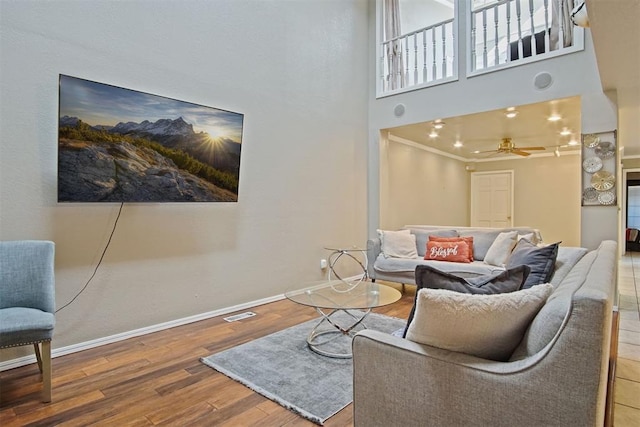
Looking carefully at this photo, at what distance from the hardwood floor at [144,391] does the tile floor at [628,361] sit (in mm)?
1500

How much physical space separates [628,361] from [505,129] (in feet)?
12.4

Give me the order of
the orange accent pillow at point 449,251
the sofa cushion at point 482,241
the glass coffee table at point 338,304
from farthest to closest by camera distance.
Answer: the sofa cushion at point 482,241 → the orange accent pillow at point 449,251 → the glass coffee table at point 338,304

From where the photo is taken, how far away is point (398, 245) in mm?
4719

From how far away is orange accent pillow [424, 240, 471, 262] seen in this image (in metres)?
4.34

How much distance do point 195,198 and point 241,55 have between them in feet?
5.46

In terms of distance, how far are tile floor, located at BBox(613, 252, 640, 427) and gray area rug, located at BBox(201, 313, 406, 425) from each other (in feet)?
4.85

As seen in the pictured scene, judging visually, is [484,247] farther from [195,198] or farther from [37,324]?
[37,324]

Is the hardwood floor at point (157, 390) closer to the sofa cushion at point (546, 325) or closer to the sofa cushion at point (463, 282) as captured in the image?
the sofa cushion at point (463, 282)

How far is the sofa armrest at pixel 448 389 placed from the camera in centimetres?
107

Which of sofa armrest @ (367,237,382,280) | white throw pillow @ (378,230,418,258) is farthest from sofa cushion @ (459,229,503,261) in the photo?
sofa armrest @ (367,237,382,280)

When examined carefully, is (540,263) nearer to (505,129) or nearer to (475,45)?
(475,45)

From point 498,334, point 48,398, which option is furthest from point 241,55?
point 498,334

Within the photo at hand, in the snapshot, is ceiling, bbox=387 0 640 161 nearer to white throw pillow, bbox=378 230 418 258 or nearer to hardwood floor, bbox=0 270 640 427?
white throw pillow, bbox=378 230 418 258

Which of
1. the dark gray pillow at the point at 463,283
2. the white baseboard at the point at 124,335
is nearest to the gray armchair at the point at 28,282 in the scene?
the white baseboard at the point at 124,335
